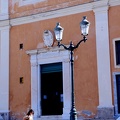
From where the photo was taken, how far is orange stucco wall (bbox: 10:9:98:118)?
15430 millimetres

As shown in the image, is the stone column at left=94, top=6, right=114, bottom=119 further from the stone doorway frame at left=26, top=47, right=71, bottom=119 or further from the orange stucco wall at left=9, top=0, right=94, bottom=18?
the stone doorway frame at left=26, top=47, right=71, bottom=119

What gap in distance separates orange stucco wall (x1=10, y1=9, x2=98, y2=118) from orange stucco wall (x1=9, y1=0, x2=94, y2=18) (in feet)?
2.06

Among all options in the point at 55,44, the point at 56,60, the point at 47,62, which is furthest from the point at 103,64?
the point at 47,62

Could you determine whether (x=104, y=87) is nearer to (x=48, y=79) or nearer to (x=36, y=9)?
(x=48, y=79)

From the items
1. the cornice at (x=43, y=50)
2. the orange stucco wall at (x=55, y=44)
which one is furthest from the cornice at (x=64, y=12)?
the cornice at (x=43, y=50)

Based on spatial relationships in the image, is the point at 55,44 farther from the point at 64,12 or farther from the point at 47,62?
the point at 64,12

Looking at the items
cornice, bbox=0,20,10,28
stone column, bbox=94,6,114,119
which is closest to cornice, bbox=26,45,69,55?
stone column, bbox=94,6,114,119

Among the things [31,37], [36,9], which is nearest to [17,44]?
[31,37]

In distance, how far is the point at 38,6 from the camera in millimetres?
17656

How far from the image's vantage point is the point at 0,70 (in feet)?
59.5

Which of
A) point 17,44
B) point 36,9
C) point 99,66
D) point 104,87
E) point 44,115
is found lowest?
point 44,115

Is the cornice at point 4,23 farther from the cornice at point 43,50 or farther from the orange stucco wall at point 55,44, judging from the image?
the cornice at point 43,50

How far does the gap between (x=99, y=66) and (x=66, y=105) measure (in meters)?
2.52

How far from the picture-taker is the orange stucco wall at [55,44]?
15430mm
